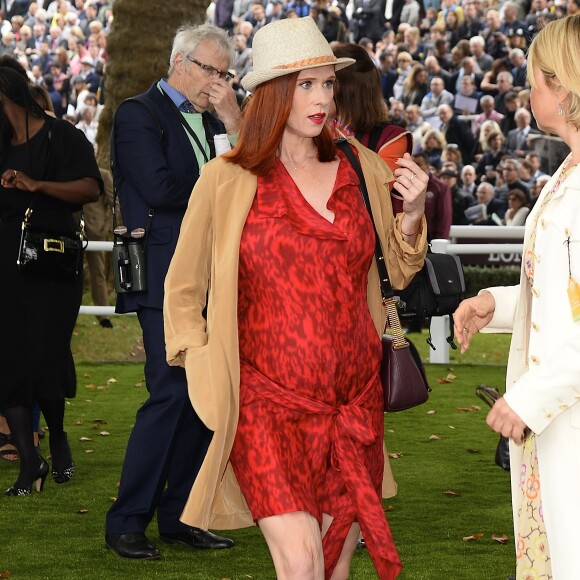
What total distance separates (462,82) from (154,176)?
688 inches

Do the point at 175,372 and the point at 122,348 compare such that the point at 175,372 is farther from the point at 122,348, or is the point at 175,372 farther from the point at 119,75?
the point at 119,75

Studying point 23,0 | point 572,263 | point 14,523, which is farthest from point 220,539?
point 23,0

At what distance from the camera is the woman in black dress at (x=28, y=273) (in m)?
7.29

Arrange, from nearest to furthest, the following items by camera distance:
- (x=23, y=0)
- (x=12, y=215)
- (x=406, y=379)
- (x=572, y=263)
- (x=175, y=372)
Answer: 1. (x=572, y=263)
2. (x=406, y=379)
3. (x=175, y=372)
4. (x=12, y=215)
5. (x=23, y=0)

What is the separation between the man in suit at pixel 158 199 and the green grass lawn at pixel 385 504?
274 mm

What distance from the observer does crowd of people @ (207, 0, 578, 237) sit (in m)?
20.2

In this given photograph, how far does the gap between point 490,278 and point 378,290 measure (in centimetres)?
1416

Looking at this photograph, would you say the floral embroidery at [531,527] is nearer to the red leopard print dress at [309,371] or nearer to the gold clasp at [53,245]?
the red leopard print dress at [309,371]

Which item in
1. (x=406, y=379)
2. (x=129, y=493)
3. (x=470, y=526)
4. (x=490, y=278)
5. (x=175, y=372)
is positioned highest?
(x=406, y=379)

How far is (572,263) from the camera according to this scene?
129 inches

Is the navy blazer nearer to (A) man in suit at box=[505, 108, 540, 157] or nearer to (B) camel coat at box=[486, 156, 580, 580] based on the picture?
(B) camel coat at box=[486, 156, 580, 580]

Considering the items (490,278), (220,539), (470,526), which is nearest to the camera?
(220,539)

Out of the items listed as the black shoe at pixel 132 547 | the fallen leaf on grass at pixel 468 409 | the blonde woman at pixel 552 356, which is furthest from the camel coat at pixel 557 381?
the fallen leaf on grass at pixel 468 409

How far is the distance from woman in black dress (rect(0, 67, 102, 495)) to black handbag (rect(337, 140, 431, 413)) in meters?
3.28
